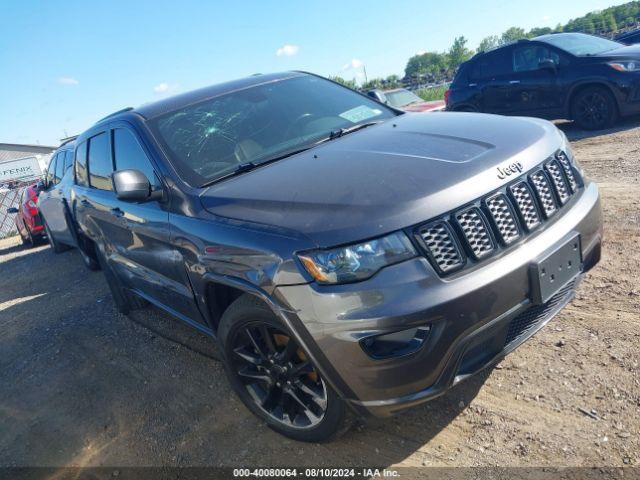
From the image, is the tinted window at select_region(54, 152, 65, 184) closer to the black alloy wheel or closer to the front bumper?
the black alloy wheel

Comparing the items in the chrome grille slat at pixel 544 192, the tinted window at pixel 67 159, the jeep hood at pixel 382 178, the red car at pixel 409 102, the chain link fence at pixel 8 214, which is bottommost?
the chain link fence at pixel 8 214

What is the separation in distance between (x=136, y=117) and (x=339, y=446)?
2.47 meters

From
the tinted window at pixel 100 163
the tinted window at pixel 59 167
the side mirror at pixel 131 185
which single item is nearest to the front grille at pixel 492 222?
the side mirror at pixel 131 185

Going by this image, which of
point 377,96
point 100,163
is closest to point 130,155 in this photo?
point 100,163

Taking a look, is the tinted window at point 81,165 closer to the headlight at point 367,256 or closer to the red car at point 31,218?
the headlight at point 367,256

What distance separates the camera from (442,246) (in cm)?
211

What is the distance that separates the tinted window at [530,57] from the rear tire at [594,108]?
2.50 ft

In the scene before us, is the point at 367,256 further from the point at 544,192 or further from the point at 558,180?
the point at 558,180

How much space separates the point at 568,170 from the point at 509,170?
1.95 feet

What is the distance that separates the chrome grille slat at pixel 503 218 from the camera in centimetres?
223

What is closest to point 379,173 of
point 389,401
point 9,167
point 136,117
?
point 389,401

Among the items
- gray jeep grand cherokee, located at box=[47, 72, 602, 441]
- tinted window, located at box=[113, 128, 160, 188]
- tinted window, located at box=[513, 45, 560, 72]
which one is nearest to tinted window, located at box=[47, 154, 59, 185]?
tinted window, located at box=[113, 128, 160, 188]

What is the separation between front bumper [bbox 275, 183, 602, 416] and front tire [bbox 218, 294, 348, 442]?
0.62ft

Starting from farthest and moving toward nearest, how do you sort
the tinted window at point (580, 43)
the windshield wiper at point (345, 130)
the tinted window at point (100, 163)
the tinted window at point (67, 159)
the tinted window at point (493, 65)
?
the tinted window at point (493, 65)
the tinted window at point (580, 43)
the tinted window at point (67, 159)
the tinted window at point (100, 163)
the windshield wiper at point (345, 130)
